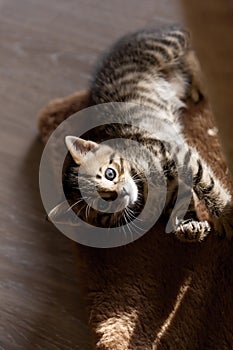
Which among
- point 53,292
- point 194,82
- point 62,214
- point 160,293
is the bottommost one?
point 53,292

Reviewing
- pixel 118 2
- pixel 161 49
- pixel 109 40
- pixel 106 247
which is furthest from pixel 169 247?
pixel 118 2

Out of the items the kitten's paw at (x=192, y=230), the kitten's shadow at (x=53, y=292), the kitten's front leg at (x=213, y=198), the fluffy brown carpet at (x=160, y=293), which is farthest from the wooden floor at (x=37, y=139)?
the kitten's front leg at (x=213, y=198)

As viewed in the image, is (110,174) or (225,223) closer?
(110,174)

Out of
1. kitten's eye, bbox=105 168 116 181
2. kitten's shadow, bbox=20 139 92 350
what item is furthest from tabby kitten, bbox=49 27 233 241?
kitten's shadow, bbox=20 139 92 350

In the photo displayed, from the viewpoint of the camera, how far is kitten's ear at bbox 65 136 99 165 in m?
1.45

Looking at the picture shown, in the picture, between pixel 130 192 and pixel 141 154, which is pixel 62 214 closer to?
pixel 130 192

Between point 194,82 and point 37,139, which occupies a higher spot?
point 194,82

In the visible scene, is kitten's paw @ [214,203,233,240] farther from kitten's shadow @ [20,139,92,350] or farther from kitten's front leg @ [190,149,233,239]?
kitten's shadow @ [20,139,92,350]

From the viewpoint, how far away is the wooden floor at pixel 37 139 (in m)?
1.63

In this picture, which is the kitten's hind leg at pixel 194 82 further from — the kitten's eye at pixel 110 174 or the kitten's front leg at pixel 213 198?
the kitten's eye at pixel 110 174

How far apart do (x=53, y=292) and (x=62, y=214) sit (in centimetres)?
36

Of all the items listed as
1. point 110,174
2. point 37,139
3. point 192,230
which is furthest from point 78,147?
point 37,139

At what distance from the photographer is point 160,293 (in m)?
1.55

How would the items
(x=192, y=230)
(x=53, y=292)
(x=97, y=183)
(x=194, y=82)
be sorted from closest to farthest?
1. (x=97, y=183)
2. (x=192, y=230)
3. (x=53, y=292)
4. (x=194, y=82)
